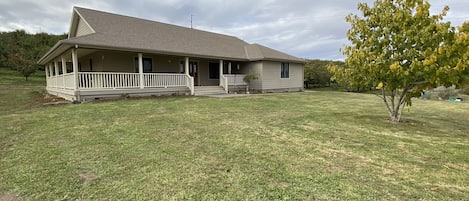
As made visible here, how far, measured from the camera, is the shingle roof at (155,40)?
11.6 meters

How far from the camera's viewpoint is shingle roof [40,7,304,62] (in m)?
11.6

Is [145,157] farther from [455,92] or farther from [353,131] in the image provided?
[455,92]

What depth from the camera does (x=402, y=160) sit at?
11.9ft

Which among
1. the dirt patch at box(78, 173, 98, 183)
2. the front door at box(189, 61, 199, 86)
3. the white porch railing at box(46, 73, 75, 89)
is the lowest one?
the dirt patch at box(78, 173, 98, 183)


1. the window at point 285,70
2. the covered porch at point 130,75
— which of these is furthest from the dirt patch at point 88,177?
the window at point 285,70

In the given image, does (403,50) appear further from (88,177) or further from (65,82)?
(65,82)

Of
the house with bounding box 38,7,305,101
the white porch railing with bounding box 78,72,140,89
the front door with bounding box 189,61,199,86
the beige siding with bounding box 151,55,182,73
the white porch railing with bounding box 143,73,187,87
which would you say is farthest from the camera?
the front door with bounding box 189,61,199,86

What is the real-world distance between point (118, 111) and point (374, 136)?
739 centimetres

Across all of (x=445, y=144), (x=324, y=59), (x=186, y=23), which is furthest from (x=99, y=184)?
(x=324, y=59)

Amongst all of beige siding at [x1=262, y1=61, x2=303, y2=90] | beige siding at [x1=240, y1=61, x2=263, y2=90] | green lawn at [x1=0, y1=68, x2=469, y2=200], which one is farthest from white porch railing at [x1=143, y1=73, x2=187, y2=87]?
green lawn at [x1=0, y1=68, x2=469, y2=200]

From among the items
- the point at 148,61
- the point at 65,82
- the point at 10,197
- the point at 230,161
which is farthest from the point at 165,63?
the point at 10,197

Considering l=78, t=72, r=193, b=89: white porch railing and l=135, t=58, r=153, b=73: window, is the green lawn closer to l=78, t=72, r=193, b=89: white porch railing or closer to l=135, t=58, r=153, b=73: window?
l=78, t=72, r=193, b=89: white porch railing

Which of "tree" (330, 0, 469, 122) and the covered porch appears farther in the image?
the covered porch

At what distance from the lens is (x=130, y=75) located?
39.8ft
